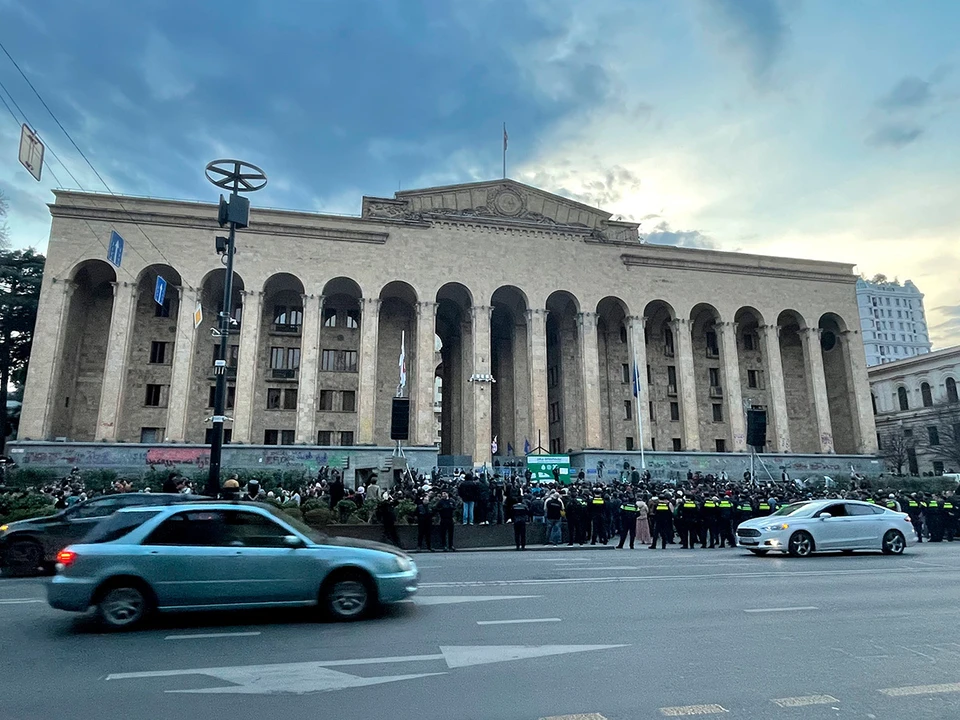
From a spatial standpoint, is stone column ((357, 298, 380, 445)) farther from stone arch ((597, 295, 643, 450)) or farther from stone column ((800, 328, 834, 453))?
stone column ((800, 328, 834, 453))

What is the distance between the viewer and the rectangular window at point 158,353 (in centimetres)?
3988

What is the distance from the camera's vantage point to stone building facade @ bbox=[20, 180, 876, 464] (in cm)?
3712

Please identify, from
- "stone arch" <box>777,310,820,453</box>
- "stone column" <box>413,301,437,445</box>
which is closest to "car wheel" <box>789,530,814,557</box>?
"stone column" <box>413,301,437,445</box>

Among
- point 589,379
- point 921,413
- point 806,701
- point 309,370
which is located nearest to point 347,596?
point 806,701

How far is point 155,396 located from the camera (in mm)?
39312

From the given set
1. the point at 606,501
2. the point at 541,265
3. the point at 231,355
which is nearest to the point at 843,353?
the point at 541,265

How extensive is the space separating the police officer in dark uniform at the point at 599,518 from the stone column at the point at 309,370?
2133cm

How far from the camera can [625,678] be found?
5.32 metres

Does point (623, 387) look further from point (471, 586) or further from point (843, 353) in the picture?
point (471, 586)

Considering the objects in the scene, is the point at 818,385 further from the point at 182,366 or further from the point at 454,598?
the point at 454,598

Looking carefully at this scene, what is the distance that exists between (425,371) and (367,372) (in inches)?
143

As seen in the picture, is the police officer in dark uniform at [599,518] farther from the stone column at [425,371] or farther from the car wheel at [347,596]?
the stone column at [425,371]

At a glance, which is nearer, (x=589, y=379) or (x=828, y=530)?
(x=828, y=530)

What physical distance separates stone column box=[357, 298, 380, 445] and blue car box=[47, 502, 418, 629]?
29.9 metres
